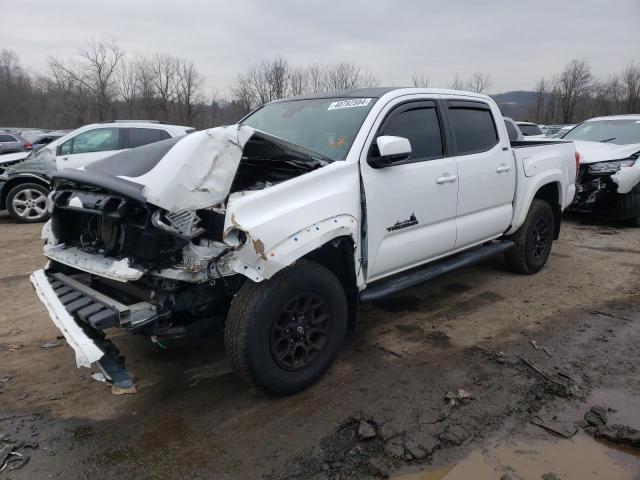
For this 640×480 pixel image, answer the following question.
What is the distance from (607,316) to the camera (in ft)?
14.5

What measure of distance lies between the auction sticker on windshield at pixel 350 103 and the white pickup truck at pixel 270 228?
0.05 ft

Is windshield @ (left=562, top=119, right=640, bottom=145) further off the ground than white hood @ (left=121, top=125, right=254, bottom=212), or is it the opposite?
windshield @ (left=562, top=119, right=640, bottom=145)

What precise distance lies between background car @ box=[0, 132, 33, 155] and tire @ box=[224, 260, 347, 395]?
1246 cm

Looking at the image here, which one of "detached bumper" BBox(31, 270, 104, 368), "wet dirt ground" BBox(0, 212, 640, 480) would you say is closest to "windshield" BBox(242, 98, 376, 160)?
"wet dirt ground" BBox(0, 212, 640, 480)

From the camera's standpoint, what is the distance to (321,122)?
150 inches

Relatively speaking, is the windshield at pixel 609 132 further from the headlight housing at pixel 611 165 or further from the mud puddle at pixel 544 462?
the mud puddle at pixel 544 462

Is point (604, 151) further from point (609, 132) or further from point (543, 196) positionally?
point (543, 196)

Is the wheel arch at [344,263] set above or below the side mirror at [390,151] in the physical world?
below

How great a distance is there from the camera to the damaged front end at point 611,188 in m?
7.91

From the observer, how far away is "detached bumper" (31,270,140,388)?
2.47 m

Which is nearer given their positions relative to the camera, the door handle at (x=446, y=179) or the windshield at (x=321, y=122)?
the windshield at (x=321, y=122)

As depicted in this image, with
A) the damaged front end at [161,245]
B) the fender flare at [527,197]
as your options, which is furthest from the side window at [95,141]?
the fender flare at [527,197]

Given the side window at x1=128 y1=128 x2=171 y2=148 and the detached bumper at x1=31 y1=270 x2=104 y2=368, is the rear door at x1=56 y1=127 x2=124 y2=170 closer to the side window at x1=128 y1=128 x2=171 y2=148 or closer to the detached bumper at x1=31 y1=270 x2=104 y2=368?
the side window at x1=128 y1=128 x2=171 y2=148

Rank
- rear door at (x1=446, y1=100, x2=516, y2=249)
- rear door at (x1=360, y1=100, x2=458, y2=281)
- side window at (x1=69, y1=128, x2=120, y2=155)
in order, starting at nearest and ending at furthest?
rear door at (x1=360, y1=100, x2=458, y2=281) → rear door at (x1=446, y1=100, x2=516, y2=249) → side window at (x1=69, y1=128, x2=120, y2=155)
